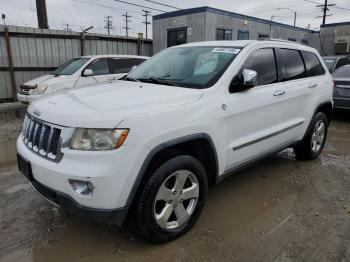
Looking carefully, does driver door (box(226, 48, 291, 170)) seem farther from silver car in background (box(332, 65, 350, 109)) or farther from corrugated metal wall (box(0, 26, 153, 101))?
corrugated metal wall (box(0, 26, 153, 101))

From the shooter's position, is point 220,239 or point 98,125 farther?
point 220,239

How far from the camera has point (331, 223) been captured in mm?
3354

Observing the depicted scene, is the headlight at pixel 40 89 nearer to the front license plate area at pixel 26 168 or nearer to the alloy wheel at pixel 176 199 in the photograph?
the front license plate area at pixel 26 168

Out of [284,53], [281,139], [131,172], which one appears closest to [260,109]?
[281,139]

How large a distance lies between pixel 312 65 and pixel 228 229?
3.07m

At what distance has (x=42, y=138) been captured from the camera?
8.95 ft

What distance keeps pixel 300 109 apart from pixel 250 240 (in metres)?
2.27

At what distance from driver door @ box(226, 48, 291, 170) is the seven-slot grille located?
1668 millimetres

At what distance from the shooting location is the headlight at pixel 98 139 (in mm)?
2430

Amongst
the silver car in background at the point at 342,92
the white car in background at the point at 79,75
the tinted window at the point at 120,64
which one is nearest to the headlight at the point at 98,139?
the white car in background at the point at 79,75

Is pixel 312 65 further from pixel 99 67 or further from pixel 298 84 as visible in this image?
pixel 99 67

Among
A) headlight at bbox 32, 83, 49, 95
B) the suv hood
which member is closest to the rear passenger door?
the suv hood

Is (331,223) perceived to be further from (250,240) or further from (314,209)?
(250,240)

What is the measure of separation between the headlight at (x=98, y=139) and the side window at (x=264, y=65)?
182 cm
